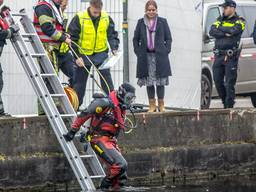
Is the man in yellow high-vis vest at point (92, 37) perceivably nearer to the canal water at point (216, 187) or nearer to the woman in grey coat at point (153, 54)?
the woman in grey coat at point (153, 54)

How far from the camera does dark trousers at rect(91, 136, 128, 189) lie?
50.4 ft

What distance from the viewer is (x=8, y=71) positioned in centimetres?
1744

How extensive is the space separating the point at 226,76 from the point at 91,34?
3.06 metres

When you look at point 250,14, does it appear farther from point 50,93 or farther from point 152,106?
point 50,93

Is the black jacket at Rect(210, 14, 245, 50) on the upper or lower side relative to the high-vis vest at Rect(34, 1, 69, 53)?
lower

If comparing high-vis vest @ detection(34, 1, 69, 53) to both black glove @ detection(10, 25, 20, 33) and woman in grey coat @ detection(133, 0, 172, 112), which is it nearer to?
black glove @ detection(10, 25, 20, 33)

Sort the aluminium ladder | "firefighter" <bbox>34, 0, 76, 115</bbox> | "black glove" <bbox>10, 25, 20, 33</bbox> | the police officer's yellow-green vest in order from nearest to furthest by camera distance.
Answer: the aluminium ladder < "black glove" <bbox>10, 25, 20, 33</bbox> < "firefighter" <bbox>34, 0, 76, 115</bbox> < the police officer's yellow-green vest

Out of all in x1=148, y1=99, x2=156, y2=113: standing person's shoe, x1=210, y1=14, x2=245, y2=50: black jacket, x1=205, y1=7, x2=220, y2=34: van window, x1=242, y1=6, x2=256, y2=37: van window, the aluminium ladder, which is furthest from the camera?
x1=242, y1=6, x2=256, y2=37: van window

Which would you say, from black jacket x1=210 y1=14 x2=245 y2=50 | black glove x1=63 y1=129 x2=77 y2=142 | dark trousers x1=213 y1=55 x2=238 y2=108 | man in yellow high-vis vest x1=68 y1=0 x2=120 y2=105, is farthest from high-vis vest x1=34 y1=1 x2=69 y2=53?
dark trousers x1=213 y1=55 x2=238 y2=108

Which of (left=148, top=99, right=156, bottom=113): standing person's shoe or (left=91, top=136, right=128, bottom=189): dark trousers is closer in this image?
(left=91, top=136, right=128, bottom=189): dark trousers

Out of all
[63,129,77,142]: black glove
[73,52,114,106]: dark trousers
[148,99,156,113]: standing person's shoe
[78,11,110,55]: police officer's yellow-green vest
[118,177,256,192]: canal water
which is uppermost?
[78,11,110,55]: police officer's yellow-green vest

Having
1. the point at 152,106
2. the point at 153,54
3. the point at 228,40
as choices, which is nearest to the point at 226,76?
the point at 228,40

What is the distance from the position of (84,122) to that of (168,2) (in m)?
4.12

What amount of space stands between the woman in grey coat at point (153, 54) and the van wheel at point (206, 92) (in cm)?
247
